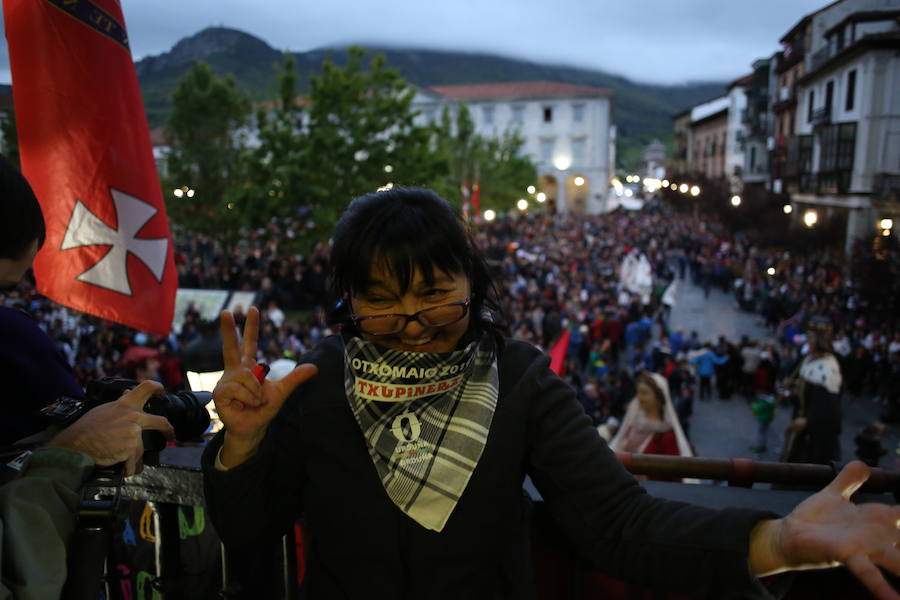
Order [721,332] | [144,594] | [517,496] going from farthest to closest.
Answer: [721,332], [144,594], [517,496]

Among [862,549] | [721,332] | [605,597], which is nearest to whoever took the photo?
[862,549]

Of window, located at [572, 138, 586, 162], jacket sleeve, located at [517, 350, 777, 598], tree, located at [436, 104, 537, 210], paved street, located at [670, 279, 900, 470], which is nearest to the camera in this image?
jacket sleeve, located at [517, 350, 777, 598]

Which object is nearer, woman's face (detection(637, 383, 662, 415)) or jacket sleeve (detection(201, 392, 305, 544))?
jacket sleeve (detection(201, 392, 305, 544))

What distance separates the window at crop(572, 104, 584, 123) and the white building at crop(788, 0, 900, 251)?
31.4 meters

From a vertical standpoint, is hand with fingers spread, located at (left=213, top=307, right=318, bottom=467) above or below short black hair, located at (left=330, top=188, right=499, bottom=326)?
below

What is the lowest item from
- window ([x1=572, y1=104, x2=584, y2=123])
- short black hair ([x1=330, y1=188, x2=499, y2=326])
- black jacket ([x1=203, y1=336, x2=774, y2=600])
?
black jacket ([x1=203, y1=336, x2=774, y2=600])

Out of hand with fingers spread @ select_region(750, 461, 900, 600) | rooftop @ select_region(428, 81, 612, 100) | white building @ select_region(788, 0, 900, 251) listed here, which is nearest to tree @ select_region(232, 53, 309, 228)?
white building @ select_region(788, 0, 900, 251)

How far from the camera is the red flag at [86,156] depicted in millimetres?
3379

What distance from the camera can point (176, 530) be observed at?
196cm

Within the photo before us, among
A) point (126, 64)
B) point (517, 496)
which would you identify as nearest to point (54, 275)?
point (126, 64)

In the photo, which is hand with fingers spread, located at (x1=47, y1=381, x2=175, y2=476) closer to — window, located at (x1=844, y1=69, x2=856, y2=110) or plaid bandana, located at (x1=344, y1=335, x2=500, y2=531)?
plaid bandana, located at (x1=344, y1=335, x2=500, y2=531)

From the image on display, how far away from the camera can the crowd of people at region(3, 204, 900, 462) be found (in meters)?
10.8

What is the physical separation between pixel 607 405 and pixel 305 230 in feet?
43.5

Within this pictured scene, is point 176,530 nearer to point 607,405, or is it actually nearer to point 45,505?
point 45,505
